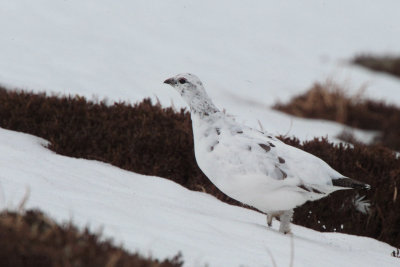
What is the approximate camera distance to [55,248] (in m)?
2.77

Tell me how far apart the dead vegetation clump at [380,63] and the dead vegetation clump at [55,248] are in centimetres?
1850

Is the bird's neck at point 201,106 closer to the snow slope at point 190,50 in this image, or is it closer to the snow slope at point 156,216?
the snow slope at point 156,216

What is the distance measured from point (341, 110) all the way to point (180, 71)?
326cm

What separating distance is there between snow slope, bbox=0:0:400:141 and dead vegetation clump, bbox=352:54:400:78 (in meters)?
0.56

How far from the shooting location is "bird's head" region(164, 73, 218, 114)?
471cm

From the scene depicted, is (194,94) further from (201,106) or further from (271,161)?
(271,161)

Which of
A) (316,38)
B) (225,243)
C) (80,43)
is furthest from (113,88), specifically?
(316,38)

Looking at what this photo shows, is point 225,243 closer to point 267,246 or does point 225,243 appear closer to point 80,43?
point 267,246

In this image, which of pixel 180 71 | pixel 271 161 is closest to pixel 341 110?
pixel 180 71

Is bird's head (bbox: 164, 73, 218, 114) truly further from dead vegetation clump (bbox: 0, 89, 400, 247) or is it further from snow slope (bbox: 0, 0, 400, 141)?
snow slope (bbox: 0, 0, 400, 141)

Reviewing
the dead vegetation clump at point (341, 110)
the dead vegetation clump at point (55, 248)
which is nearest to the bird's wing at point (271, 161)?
the dead vegetation clump at point (55, 248)

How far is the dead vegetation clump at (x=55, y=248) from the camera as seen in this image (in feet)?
8.70

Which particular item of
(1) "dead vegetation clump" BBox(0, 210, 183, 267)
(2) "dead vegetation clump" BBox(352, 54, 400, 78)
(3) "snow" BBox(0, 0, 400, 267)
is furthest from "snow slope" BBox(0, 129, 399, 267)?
(2) "dead vegetation clump" BBox(352, 54, 400, 78)

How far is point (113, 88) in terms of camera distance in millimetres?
9961
